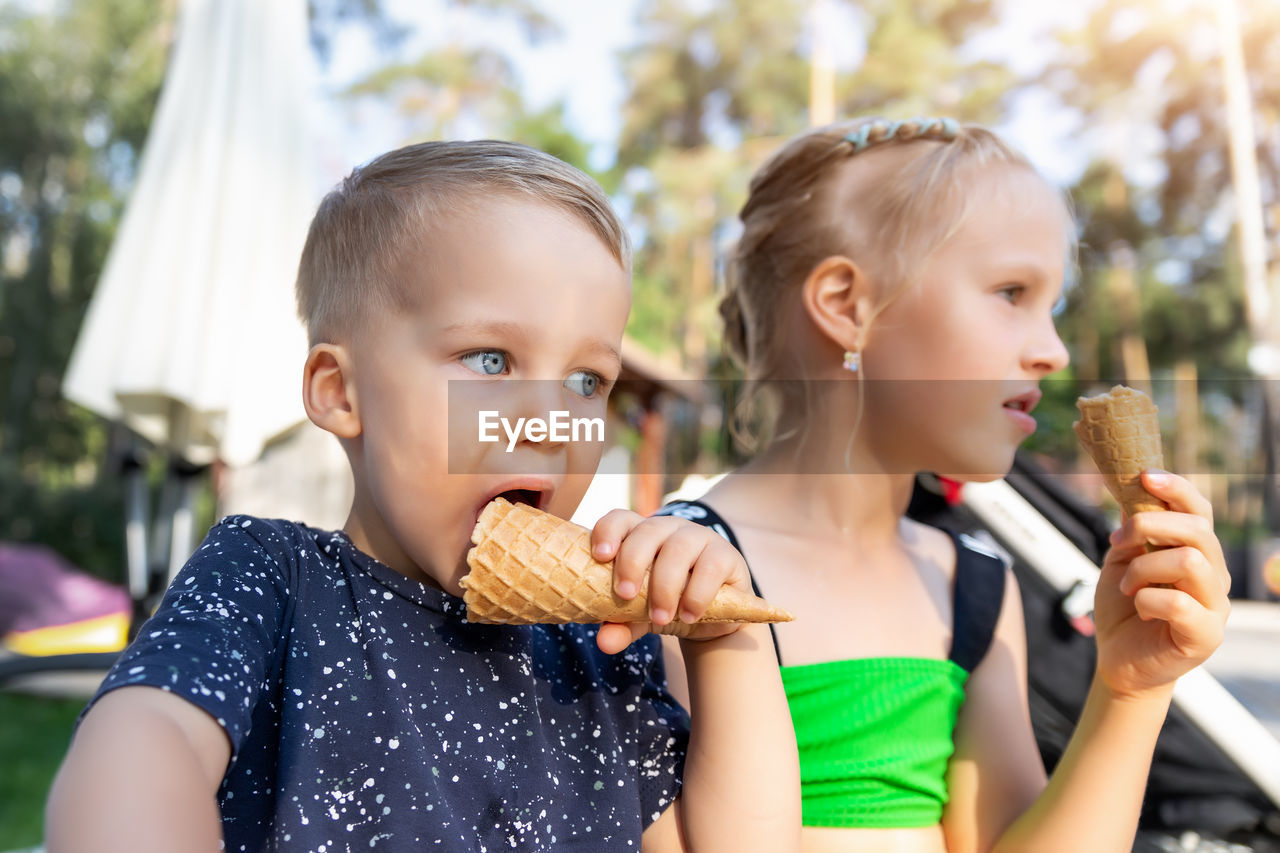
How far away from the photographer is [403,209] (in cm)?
122

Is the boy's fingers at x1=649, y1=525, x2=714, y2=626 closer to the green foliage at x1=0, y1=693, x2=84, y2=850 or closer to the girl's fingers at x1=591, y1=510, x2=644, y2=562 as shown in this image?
the girl's fingers at x1=591, y1=510, x2=644, y2=562

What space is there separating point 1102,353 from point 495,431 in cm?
3535

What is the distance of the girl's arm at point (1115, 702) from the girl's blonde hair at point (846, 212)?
23.1 inches

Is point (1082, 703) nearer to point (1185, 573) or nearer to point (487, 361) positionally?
point (1185, 573)

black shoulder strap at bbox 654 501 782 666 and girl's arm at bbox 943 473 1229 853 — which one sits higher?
black shoulder strap at bbox 654 501 782 666

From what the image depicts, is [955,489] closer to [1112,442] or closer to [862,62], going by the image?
[1112,442]

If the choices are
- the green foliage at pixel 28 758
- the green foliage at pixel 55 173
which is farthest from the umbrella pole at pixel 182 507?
the green foliage at pixel 55 173

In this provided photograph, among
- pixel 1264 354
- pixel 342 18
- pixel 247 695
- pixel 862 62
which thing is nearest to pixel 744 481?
pixel 247 695

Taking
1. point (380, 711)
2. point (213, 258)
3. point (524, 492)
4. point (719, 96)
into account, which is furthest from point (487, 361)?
point (719, 96)

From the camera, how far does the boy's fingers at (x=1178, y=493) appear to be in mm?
1275

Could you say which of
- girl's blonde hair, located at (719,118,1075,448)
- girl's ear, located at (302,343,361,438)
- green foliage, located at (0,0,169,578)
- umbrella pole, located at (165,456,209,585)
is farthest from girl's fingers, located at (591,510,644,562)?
green foliage, located at (0,0,169,578)

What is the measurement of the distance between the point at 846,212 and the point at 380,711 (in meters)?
1.21

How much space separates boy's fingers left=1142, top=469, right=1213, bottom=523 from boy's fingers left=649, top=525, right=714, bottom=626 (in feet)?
2.19

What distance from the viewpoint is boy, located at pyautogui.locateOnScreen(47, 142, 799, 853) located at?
3.36ft
